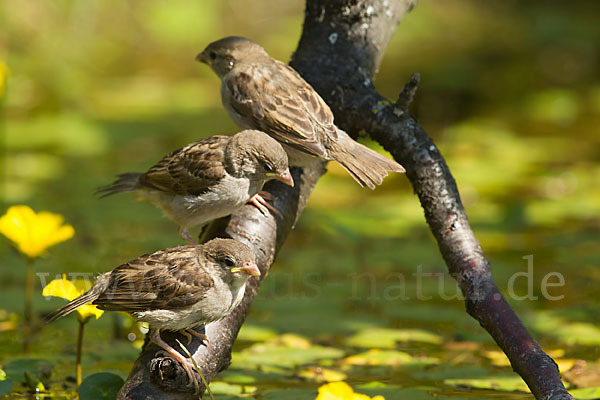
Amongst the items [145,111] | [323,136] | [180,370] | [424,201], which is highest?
[145,111]

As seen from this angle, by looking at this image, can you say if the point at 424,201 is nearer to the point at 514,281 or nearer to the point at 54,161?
the point at 514,281

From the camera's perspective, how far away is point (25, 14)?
9141 mm

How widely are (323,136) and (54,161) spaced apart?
3.85m

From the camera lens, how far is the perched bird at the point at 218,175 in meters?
3.38

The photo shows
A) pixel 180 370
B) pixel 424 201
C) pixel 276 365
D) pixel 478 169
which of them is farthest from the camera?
pixel 478 169

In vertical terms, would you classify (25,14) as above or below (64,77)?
above

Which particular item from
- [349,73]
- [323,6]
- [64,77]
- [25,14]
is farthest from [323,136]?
[25,14]

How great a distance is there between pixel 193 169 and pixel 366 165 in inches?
28.1

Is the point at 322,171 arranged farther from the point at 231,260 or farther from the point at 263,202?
the point at 231,260

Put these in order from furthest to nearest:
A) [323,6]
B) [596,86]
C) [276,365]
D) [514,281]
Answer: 1. [596,86]
2. [514,281]
3. [323,6]
4. [276,365]

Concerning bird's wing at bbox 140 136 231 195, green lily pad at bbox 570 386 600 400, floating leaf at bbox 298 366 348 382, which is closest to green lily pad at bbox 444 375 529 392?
green lily pad at bbox 570 386 600 400

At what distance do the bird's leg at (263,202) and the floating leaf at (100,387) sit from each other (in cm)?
89

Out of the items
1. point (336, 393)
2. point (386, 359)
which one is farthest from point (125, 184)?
point (336, 393)

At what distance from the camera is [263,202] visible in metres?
3.57
